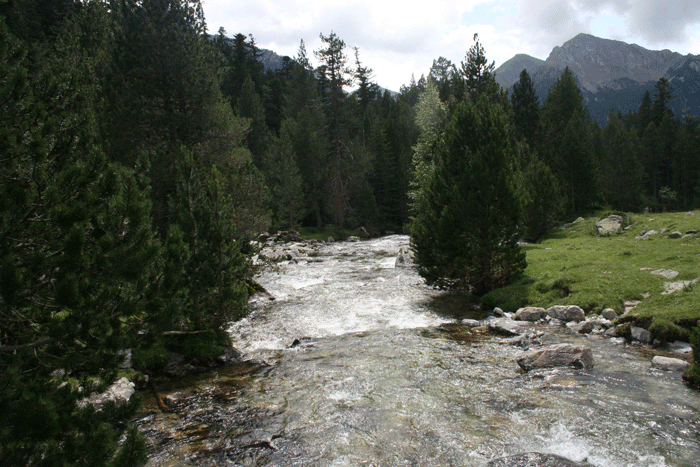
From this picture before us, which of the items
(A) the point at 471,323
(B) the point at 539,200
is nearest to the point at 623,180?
(B) the point at 539,200

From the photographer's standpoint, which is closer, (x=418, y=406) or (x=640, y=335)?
(x=418, y=406)

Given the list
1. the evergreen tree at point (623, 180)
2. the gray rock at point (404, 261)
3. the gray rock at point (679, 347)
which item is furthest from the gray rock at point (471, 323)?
the evergreen tree at point (623, 180)

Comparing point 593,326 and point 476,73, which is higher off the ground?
point 476,73

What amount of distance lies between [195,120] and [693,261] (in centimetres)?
2179

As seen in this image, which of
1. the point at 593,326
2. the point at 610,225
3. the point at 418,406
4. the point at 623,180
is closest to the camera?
the point at 418,406

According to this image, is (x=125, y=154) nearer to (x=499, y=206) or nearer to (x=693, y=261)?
(x=499, y=206)

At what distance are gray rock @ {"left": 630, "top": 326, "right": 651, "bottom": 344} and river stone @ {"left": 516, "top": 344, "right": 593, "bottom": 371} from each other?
2163mm

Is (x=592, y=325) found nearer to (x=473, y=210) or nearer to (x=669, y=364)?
(x=669, y=364)

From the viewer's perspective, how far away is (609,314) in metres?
12.4

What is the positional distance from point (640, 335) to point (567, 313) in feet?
8.26

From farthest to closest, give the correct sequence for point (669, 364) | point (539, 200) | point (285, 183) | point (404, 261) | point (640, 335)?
point (285, 183) → point (539, 200) → point (404, 261) → point (640, 335) → point (669, 364)

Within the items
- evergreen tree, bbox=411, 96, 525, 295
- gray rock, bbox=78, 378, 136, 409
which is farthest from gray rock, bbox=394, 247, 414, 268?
gray rock, bbox=78, 378, 136, 409

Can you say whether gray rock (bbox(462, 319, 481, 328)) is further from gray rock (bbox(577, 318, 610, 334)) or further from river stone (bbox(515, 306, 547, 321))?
gray rock (bbox(577, 318, 610, 334))

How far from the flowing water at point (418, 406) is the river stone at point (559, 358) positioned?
257 millimetres
